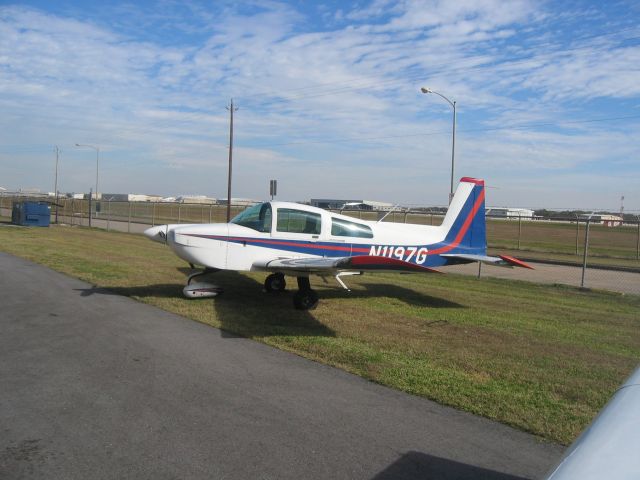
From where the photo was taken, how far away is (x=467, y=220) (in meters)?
11.8

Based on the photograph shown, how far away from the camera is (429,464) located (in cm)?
380

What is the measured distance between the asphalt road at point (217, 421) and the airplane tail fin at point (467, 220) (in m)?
6.25

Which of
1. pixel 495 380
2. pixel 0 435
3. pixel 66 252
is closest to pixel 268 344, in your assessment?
pixel 495 380

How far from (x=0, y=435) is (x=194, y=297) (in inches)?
229

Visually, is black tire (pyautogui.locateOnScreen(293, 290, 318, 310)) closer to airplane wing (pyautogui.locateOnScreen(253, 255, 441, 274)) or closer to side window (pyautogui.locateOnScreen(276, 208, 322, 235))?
airplane wing (pyautogui.locateOnScreen(253, 255, 441, 274))

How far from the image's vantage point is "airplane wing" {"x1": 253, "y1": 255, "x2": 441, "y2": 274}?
25.5ft

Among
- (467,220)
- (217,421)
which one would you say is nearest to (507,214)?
(467,220)

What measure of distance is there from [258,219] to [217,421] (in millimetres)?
5890

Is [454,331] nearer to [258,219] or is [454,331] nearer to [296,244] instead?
[296,244]

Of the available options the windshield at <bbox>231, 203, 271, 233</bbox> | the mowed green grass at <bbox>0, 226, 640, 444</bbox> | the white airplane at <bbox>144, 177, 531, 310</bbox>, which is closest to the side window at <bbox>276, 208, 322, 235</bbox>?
the white airplane at <bbox>144, 177, 531, 310</bbox>

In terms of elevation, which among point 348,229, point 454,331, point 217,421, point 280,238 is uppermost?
point 348,229

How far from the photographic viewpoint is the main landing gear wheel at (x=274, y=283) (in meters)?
11.1

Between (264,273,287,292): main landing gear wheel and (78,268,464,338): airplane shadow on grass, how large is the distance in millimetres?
120

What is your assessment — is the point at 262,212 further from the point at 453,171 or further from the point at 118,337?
the point at 453,171
